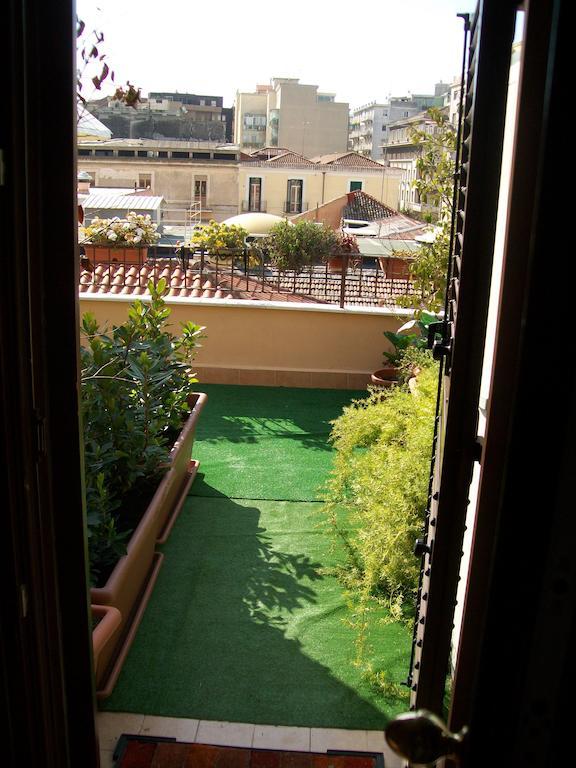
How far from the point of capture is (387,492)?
311cm

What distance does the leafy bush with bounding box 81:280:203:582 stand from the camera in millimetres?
2814

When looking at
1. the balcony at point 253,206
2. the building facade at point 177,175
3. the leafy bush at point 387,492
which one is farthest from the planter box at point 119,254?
the balcony at point 253,206

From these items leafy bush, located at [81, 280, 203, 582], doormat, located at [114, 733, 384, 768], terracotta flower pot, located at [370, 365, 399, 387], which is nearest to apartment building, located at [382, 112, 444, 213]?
terracotta flower pot, located at [370, 365, 399, 387]

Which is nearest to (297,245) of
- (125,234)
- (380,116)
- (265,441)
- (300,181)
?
(125,234)

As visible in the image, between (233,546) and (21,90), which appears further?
(233,546)

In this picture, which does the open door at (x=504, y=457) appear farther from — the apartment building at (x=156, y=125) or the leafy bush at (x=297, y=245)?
the apartment building at (x=156, y=125)

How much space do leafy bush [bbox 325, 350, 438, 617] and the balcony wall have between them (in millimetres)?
2340

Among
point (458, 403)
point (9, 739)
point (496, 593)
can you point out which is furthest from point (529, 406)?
point (9, 739)

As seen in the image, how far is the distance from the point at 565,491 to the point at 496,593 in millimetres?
138

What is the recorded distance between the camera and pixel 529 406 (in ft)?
2.53

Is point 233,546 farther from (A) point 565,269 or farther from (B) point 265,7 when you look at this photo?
(A) point 565,269

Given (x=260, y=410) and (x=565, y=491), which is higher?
(x=565, y=491)

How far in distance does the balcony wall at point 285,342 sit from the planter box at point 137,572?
7.57ft

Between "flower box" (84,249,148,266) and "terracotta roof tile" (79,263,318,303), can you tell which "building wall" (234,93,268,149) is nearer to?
"flower box" (84,249,148,266)
